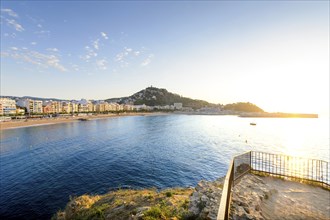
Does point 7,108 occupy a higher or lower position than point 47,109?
higher

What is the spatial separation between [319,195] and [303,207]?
82.3 inches

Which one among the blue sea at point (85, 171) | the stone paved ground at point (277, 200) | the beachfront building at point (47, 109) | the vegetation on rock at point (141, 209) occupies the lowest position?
the blue sea at point (85, 171)

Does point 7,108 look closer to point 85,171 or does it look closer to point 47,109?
point 47,109

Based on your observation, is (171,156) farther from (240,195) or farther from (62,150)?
(240,195)

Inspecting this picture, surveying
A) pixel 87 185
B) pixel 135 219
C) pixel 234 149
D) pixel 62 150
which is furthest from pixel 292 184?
pixel 62 150

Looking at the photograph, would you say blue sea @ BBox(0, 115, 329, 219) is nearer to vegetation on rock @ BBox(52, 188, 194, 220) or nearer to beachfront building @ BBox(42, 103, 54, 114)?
vegetation on rock @ BBox(52, 188, 194, 220)

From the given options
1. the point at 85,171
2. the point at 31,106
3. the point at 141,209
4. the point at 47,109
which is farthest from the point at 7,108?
the point at 141,209

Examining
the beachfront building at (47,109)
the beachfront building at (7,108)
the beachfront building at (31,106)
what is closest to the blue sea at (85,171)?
the beachfront building at (7,108)

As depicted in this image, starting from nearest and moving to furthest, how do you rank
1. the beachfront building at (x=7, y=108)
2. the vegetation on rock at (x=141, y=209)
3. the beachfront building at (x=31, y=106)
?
the vegetation on rock at (x=141, y=209)
the beachfront building at (x=7, y=108)
the beachfront building at (x=31, y=106)

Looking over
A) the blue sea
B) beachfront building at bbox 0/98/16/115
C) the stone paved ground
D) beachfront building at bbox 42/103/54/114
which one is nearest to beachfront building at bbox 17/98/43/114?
beachfront building at bbox 42/103/54/114

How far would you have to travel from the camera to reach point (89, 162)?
28.0 m

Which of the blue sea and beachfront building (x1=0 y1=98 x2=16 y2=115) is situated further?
beachfront building (x1=0 y1=98 x2=16 y2=115)

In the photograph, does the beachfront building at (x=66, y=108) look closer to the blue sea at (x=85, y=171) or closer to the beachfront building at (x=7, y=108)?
the beachfront building at (x=7, y=108)

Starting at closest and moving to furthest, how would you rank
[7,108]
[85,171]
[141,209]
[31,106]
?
[141,209] → [85,171] → [7,108] → [31,106]
